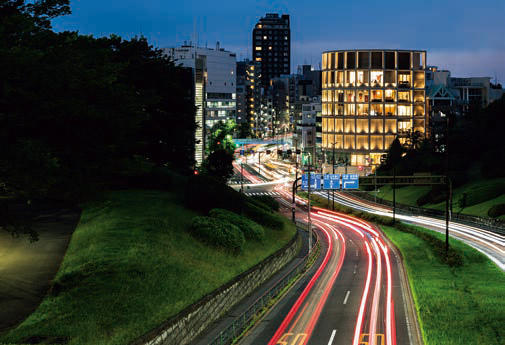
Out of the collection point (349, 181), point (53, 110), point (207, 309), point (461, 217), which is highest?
point (53, 110)

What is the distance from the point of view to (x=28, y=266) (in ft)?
105

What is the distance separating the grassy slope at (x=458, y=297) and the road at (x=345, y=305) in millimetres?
1271

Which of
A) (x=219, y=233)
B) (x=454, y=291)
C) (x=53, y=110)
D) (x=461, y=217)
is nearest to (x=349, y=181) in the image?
(x=461, y=217)

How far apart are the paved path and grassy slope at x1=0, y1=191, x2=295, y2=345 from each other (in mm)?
806

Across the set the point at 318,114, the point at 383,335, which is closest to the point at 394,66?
the point at 318,114

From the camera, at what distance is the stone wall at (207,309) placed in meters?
25.4

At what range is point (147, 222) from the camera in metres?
40.2

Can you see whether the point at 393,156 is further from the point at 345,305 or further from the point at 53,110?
the point at 53,110

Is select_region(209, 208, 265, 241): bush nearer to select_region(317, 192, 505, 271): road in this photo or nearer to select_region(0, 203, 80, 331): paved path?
select_region(0, 203, 80, 331): paved path

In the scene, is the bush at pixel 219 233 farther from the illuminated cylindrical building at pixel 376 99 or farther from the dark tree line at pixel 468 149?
the illuminated cylindrical building at pixel 376 99

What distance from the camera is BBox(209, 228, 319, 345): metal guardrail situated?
2895 cm

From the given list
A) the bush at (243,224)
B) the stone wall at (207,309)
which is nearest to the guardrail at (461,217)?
the bush at (243,224)

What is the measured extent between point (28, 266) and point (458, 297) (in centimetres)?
2609

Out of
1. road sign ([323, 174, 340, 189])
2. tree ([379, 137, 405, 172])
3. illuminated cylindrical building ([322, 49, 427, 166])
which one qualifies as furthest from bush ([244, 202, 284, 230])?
illuminated cylindrical building ([322, 49, 427, 166])
